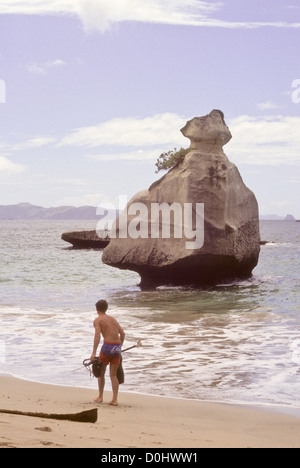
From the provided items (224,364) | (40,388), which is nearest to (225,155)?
(224,364)

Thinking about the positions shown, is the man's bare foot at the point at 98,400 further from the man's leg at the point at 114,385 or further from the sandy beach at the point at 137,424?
the man's leg at the point at 114,385

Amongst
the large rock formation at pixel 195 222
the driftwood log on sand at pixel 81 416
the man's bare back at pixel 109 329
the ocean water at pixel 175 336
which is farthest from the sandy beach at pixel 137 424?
the large rock formation at pixel 195 222

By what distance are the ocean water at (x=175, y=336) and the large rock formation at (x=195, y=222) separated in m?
1.00

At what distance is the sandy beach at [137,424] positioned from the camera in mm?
6629

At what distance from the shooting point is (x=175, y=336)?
1498 centimetres

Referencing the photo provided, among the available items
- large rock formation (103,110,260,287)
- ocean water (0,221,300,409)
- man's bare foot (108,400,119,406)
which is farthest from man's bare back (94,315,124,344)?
large rock formation (103,110,260,287)

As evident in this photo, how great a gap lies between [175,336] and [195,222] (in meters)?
8.77

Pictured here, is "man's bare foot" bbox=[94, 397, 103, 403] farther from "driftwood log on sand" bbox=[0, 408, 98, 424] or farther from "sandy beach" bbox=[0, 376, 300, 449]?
"driftwood log on sand" bbox=[0, 408, 98, 424]

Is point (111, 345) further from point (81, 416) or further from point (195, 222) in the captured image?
point (195, 222)

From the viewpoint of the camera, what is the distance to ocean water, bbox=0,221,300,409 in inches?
424

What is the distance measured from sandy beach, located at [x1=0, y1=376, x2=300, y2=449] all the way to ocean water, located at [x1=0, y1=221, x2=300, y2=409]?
0.69 meters

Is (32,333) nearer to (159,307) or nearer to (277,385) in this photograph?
(159,307)

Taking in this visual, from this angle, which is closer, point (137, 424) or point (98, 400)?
point (137, 424)

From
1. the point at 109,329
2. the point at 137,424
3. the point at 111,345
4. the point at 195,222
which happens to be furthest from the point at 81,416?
the point at 195,222
